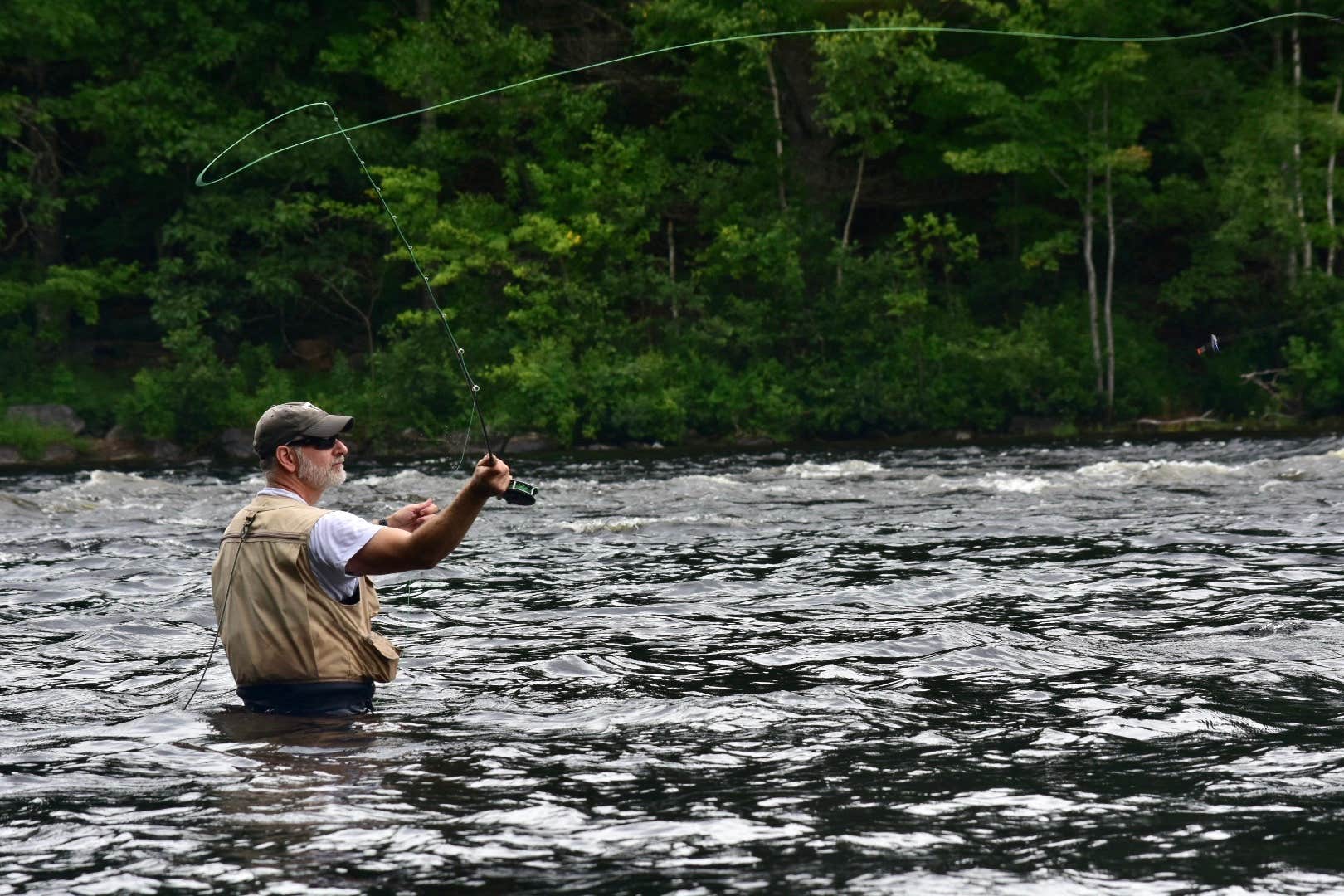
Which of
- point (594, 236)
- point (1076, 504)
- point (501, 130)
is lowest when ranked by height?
point (1076, 504)

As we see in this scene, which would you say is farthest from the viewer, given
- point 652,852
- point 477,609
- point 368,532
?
point 477,609

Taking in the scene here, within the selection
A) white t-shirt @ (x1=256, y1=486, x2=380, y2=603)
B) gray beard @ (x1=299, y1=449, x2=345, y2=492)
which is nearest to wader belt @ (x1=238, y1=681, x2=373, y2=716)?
white t-shirt @ (x1=256, y1=486, x2=380, y2=603)

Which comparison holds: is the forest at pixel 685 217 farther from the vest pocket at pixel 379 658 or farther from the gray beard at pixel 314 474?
the gray beard at pixel 314 474

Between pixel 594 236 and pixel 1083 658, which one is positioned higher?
pixel 594 236

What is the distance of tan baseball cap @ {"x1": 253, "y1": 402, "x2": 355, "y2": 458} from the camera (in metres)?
5.63

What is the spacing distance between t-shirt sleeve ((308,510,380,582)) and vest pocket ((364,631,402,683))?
1.34 ft

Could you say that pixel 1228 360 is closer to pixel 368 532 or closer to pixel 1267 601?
pixel 1267 601

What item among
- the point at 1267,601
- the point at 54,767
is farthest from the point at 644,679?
the point at 1267,601

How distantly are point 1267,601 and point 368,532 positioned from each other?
17.6ft

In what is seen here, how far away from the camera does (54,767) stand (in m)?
5.48

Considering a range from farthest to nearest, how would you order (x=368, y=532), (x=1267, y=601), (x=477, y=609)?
(x=477, y=609)
(x=1267, y=601)
(x=368, y=532)

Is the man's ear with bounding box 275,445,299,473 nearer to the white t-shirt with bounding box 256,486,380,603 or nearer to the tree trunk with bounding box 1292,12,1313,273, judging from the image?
the white t-shirt with bounding box 256,486,380,603

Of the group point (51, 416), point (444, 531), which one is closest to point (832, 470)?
point (444, 531)

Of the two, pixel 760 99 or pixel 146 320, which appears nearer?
pixel 760 99
